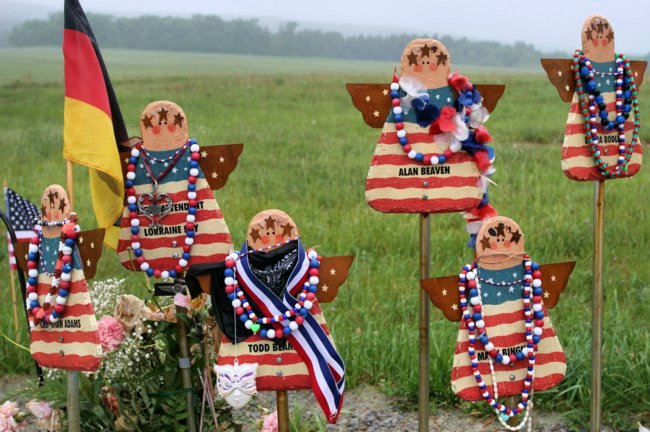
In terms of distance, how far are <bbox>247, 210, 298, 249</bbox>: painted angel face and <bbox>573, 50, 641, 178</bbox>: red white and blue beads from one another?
1140 millimetres

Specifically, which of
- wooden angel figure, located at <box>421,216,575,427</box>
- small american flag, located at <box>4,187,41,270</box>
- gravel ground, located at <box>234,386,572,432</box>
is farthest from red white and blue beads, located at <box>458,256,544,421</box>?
small american flag, located at <box>4,187,41,270</box>

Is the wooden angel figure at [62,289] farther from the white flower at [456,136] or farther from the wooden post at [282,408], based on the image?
the white flower at [456,136]

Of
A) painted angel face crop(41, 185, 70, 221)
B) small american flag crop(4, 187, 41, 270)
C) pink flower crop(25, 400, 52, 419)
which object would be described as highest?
painted angel face crop(41, 185, 70, 221)

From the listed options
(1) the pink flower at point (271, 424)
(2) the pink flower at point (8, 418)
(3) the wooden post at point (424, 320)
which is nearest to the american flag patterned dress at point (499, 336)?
(3) the wooden post at point (424, 320)

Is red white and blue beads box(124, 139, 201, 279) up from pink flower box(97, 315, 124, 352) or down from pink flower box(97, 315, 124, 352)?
up

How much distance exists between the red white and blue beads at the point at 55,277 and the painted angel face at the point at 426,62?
3.70 ft

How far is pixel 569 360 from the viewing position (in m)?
3.73

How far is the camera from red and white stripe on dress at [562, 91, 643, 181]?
9.92 feet

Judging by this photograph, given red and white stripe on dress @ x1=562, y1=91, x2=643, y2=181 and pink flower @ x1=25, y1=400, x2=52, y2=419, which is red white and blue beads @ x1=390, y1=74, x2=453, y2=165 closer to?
red and white stripe on dress @ x1=562, y1=91, x2=643, y2=181

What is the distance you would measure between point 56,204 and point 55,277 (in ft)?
0.73

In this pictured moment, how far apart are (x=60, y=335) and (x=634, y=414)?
7.63 ft

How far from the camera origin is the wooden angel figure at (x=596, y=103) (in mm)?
2996

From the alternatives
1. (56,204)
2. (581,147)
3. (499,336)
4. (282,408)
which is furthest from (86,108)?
(581,147)

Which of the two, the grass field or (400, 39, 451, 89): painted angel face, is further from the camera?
the grass field
